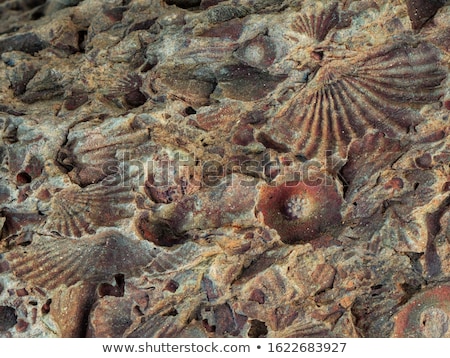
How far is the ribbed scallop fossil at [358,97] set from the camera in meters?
1.64

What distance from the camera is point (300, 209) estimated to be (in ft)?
5.44

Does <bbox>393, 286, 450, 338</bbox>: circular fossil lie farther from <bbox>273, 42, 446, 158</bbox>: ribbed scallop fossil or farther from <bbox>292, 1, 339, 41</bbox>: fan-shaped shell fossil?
<bbox>292, 1, 339, 41</bbox>: fan-shaped shell fossil

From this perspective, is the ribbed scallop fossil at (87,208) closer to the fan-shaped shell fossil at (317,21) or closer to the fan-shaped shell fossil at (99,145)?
the fan-shaped shell fossil at (99,145)

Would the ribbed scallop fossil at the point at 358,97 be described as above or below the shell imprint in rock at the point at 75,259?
above

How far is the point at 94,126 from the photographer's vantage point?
1.68 metres

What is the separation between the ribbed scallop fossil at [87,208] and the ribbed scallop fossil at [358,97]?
58 cm

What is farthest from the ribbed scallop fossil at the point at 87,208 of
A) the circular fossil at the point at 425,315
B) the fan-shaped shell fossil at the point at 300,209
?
the circular fossil at the point at 425,315

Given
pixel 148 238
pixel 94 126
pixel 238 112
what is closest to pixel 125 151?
pixel 94 126

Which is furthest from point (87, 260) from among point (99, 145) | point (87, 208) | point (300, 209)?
point (300, 209)

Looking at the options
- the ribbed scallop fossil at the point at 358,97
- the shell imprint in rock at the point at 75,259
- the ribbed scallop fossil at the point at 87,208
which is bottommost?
the shell imprint in rock at the point at 75,259

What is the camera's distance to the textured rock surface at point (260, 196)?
1.61 m

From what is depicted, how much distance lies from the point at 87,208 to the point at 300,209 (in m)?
0.71

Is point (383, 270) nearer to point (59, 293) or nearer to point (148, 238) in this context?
point (148, 238)

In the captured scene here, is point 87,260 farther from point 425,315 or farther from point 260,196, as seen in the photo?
point 425,315
